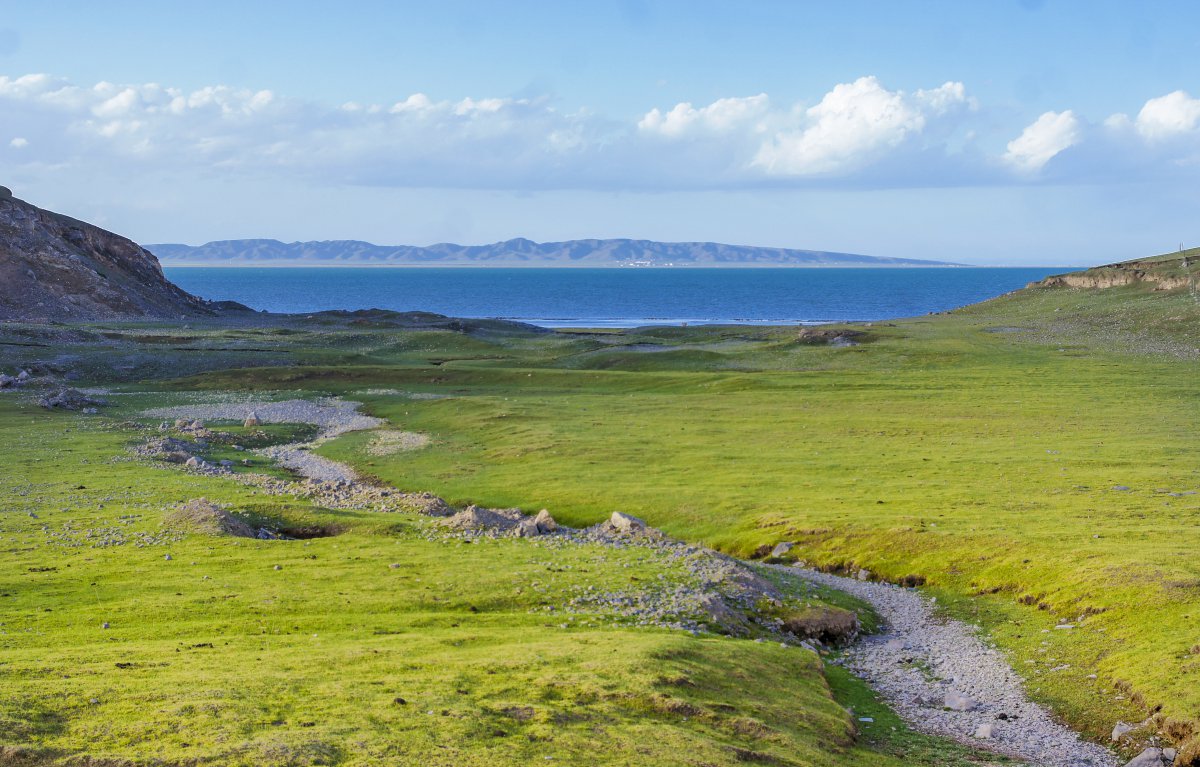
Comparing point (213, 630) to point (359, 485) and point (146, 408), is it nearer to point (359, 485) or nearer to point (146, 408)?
point (359, 485)

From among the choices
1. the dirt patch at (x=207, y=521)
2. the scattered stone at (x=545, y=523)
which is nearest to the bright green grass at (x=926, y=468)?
the scattered stone at (x=545, y=523)

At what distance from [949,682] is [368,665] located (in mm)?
16446

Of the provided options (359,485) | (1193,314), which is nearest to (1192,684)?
(359,485)

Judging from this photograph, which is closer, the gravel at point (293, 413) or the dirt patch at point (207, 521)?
the dirt patch at point (207, 521)

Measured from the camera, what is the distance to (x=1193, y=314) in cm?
11794

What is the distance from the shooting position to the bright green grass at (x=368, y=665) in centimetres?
1919

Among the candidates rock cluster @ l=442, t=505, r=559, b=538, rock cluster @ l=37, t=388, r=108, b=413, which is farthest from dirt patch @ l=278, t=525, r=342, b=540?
rock cluster @ l=37, t=388, r=108, b=413

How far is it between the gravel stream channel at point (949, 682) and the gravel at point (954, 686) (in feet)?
0.08

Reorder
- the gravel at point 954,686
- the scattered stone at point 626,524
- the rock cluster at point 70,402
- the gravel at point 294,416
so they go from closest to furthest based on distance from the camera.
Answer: the gravel at point 954,686, the scattered stone at point 626,524, the gravel at point 294,416, the rock cluster at point 70,402

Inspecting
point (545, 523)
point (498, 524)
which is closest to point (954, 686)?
point (545, 523)

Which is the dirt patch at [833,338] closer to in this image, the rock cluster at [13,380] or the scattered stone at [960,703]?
the rock cluster at [13,380]

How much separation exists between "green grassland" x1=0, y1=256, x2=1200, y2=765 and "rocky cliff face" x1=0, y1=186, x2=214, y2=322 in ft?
263

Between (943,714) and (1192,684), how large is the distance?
6010 millimetres

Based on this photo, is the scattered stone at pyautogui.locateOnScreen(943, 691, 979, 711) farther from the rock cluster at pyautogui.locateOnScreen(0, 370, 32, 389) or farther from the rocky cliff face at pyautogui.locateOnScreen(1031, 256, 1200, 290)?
the rocky cliff face at pyautogui.locateOnScreen(1031, 256, 1200, 290)
